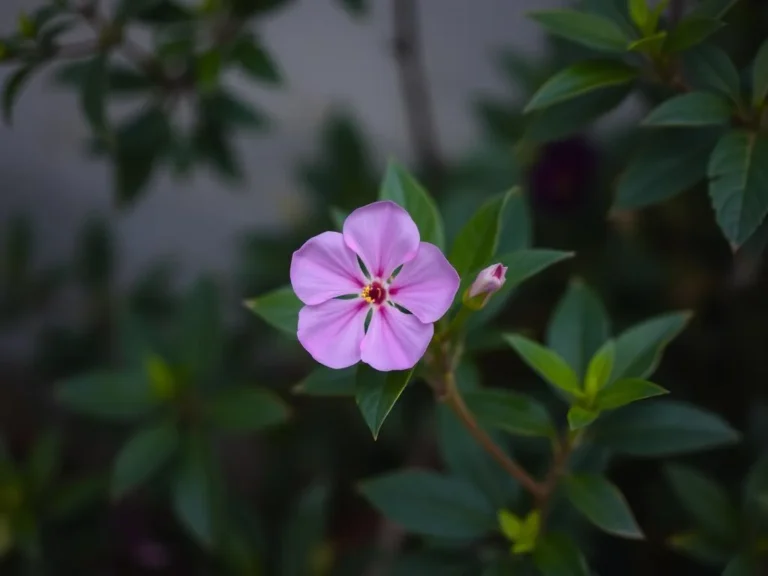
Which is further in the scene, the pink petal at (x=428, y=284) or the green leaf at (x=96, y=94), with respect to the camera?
the green leaf at (x=96, y=94)

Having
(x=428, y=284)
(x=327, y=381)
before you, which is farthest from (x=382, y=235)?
(x=327, y=381)

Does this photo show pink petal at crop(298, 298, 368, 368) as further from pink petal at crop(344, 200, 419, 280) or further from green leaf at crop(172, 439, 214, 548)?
green leaf at crop(172, 439, 214, 548)

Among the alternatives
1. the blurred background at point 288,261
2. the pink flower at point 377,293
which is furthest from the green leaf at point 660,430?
the pink flower at point 377,293

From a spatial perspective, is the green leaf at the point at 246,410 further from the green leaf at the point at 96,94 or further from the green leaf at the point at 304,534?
the green leaf at the point at 96,94

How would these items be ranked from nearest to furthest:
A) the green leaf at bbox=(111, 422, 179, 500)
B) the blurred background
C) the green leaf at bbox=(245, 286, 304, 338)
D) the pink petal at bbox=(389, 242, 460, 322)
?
the pink petal at bbox=(389, 242, 460, 322) < the green leaf at bbox=(245, 286, 304, 338) < the green leaf at bbox=(111, 422, 179, 500) < the blurred background

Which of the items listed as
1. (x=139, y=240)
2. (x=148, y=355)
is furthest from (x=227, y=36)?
(x=139, y=240)

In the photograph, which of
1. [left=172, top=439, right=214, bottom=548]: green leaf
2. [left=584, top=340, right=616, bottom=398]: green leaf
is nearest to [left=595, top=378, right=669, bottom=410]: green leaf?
[left=584, top=340, right=616, bottom=398]: green leaf

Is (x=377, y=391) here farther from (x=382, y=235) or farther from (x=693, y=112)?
(x=693, y=112)

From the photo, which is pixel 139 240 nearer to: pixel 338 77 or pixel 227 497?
pixel 338 77
